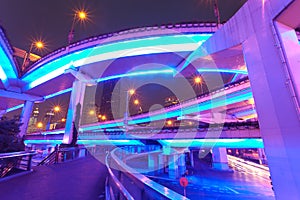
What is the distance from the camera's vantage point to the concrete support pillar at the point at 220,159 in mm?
28459

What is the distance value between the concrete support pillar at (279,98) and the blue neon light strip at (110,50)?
36.7 feet

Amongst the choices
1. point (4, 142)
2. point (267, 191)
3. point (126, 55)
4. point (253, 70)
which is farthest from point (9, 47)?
point (267, 191)

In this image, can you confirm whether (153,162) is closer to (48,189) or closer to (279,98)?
(48,189)

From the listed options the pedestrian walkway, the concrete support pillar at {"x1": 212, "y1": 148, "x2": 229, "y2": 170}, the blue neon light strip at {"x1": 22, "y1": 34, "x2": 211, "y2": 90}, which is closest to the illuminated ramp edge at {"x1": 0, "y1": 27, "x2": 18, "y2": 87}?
the blue neon light strip at {"x1": 22, "y1": 34, "x2": 211, "y2": 90}

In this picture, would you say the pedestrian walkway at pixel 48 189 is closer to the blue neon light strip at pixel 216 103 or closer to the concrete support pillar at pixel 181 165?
the blue neon light strip at pixel 216 103

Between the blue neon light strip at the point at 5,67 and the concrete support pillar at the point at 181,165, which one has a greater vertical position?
the blue neon light strip at the point at 5,67

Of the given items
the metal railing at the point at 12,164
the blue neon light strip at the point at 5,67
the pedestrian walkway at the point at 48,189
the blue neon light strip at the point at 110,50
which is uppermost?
the blue neon light strip at the point at 110,50

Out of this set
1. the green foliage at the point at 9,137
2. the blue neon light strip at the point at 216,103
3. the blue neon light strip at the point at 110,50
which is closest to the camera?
the green foliage at the point at 9,137

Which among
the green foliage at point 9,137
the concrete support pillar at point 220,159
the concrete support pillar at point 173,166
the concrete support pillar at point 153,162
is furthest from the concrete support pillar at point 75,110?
the concrete support pillar at point 220,159

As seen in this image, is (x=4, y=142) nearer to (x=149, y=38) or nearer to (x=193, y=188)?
(x=149, y=38)

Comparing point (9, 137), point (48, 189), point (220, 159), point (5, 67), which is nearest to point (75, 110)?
point (5, 67)

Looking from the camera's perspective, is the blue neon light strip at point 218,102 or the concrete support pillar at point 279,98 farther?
the blue neon light strip at point 218,102

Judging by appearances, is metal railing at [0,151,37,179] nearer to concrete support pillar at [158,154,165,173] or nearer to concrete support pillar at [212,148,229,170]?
concrete support pillar at [158,154,165,173]

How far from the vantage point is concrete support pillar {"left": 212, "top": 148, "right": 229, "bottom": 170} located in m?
28.5
